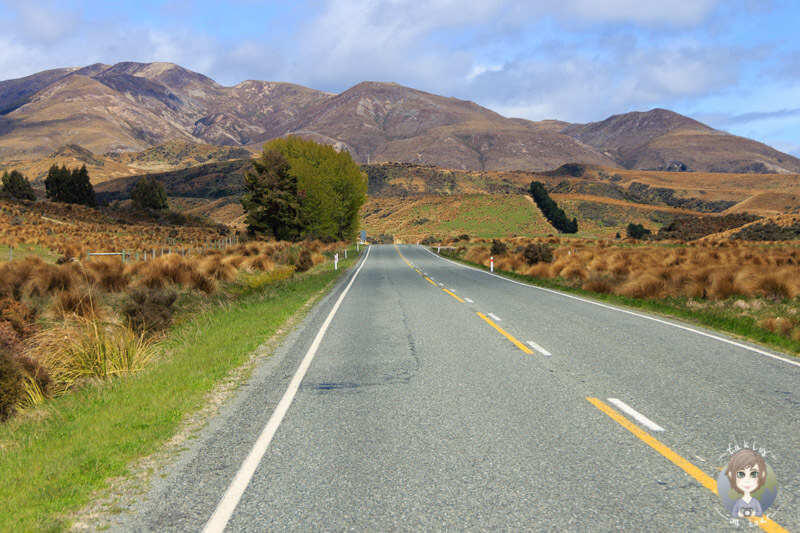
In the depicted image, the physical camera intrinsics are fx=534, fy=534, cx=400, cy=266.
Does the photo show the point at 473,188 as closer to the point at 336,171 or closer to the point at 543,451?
the point at 336,171

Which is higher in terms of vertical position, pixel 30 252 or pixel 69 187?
pixel 69 187

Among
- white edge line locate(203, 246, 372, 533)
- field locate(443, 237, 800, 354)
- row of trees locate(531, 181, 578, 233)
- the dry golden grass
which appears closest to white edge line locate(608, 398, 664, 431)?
white edge line locate(203, 246, 372, 533)

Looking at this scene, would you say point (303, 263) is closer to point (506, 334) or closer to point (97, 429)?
point (506, 334)

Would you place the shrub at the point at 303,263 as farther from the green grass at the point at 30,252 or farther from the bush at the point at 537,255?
the green grass at the point at 30,252

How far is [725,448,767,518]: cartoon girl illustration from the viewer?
3525mm

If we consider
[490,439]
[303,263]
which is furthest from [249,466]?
[303,263]

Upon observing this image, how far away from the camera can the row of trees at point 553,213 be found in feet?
304

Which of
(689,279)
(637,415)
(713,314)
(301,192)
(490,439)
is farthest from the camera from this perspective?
(301,192)

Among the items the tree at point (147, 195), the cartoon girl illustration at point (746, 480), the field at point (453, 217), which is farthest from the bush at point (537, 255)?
the tree at point (147, 195)

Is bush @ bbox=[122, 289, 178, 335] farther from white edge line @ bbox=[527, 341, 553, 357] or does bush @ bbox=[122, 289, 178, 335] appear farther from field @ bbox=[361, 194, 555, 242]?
field @ bbox=[361, 194, 555, 242]

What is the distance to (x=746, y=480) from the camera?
3.67m

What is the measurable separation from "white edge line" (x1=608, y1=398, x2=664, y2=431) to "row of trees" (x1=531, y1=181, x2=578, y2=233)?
298ft

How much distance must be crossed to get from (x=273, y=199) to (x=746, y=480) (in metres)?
48.1

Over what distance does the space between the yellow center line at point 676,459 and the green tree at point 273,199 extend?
4636cm
